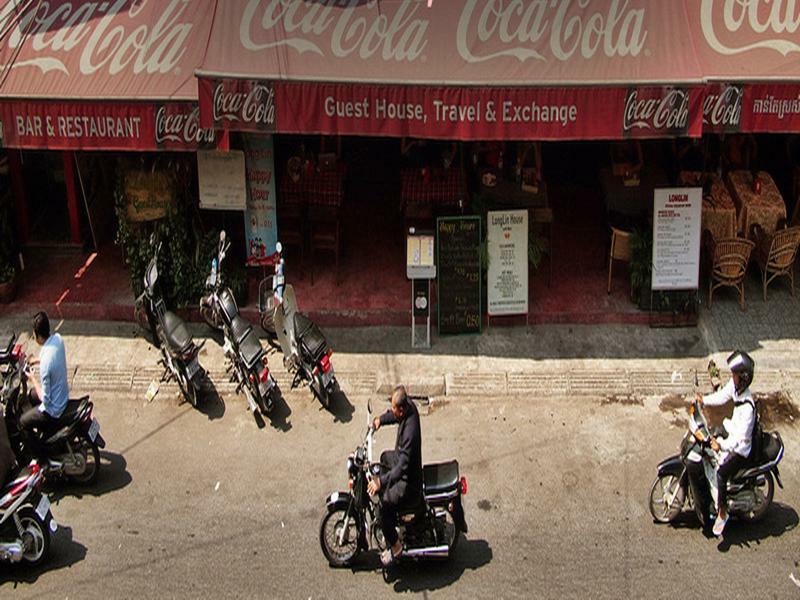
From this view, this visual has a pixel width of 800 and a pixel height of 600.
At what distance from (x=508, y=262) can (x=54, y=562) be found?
630cm

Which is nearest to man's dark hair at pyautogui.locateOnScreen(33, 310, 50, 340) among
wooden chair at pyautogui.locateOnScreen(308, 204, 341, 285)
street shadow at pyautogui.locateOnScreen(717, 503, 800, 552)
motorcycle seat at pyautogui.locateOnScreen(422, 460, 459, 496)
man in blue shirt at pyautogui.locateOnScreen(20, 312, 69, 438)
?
man in blue shirt at pyautogui.locateOnScreen(20, 312, 69, 438)

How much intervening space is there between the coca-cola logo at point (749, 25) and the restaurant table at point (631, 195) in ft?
7.12

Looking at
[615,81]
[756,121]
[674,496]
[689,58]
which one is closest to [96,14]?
[615,81]

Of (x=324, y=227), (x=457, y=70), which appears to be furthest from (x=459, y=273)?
(x=457, y=70)

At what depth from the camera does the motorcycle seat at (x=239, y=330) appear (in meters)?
10.9

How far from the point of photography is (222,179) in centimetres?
1241

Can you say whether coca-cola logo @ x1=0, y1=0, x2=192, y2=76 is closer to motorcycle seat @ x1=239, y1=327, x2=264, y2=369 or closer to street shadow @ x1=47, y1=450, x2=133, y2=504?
motorcycle seat @ x1=239, y1=327, x2=264, y2=369

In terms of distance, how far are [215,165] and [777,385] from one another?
7234mm

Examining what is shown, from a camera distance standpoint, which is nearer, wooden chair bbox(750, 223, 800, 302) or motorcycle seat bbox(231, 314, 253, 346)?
motorcycle seat bbox(231, 314, 253, 346)

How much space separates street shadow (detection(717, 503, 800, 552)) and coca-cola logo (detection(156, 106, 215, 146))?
6.95m

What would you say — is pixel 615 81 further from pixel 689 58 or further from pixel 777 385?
pixel 777 385

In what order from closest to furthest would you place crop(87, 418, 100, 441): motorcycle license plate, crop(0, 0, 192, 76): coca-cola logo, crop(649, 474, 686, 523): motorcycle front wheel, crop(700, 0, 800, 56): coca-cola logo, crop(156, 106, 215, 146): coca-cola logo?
crop(649, 474, 686, 523): motorcycle front wheel, crop(87, 418, 100, 441): motorcycle license plate, crop(156, 106, 215, 146): coca-cola logo, crop(700, 0, 800, 56): coca-cola logo, crop(0, 0, 192, 76): coca-cola logo

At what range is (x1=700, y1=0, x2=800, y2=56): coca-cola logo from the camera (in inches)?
457

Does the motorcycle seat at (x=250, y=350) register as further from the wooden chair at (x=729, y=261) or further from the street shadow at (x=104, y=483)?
the wooden chair at (x=729, y=261)
